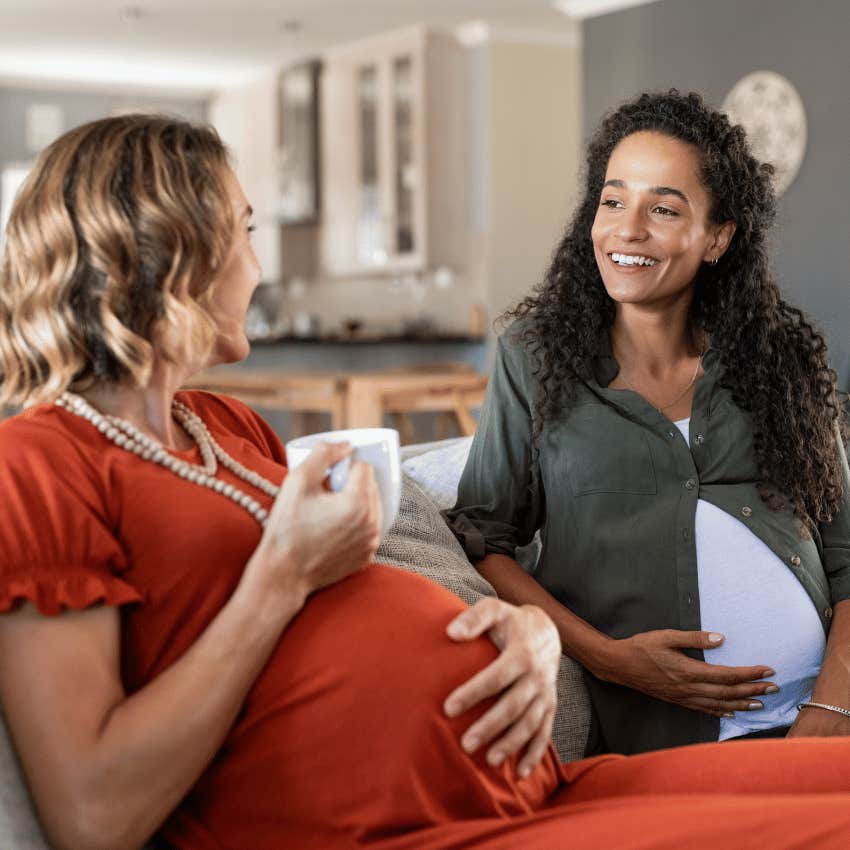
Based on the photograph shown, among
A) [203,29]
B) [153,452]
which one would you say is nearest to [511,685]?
[153,452]

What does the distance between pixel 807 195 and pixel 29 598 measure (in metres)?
5.02

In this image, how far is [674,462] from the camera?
5.56 ft

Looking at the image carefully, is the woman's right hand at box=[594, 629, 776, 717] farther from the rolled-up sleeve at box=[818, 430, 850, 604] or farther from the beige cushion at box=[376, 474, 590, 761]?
the rolled-up sleeve at box=[818, 430, 850, 604]

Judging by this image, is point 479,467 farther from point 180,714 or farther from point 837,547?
point 180,714

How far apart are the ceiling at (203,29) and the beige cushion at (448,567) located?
17.2ft

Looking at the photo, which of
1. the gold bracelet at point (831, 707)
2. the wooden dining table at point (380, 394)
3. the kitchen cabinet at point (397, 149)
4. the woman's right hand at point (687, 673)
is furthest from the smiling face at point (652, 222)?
the kitchen cabinet at point (397, 149)

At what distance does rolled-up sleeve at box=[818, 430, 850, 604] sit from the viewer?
5.66 feet

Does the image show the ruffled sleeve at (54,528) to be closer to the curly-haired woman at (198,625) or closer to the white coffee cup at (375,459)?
the curly-haired woman at (198,625)

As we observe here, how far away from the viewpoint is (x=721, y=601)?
163cm

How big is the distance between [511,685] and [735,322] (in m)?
0.93

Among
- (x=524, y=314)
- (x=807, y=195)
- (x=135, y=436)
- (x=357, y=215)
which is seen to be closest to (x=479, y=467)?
(x=524, y=314)

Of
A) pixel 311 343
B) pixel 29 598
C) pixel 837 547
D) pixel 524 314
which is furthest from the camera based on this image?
pixel 311 343

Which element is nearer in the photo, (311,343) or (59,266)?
(59,266)

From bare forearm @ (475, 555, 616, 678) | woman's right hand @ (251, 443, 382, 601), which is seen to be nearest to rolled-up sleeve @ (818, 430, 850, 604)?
bare forearm @ (475, 555, 616, 678)
